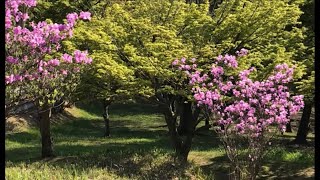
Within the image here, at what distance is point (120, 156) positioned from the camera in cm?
1333

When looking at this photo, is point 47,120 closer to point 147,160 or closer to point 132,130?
point 147,160

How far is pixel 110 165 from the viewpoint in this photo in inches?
476

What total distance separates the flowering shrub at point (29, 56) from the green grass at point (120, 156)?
392cm

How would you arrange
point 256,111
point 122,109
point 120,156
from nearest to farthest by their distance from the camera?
point 256,111 → point 120,156 → point 122,109

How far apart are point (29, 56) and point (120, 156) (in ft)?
24.5

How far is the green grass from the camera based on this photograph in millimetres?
11242

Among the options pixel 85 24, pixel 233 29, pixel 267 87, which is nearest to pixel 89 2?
pixel 85 24

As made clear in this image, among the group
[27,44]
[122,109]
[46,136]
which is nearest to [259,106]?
[27,44]

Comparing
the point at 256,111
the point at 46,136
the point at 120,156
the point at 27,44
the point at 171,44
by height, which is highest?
the point at 171,44

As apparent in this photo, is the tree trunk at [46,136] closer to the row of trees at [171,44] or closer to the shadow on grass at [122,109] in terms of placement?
the row of trees at [171,44]

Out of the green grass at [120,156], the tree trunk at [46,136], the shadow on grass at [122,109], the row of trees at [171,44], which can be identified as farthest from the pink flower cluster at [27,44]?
the shadow on grass at [122,109]

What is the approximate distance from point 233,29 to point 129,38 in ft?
9.98

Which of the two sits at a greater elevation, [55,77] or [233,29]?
[233,29]

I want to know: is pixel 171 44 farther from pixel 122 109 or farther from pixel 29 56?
pixel 122 109
